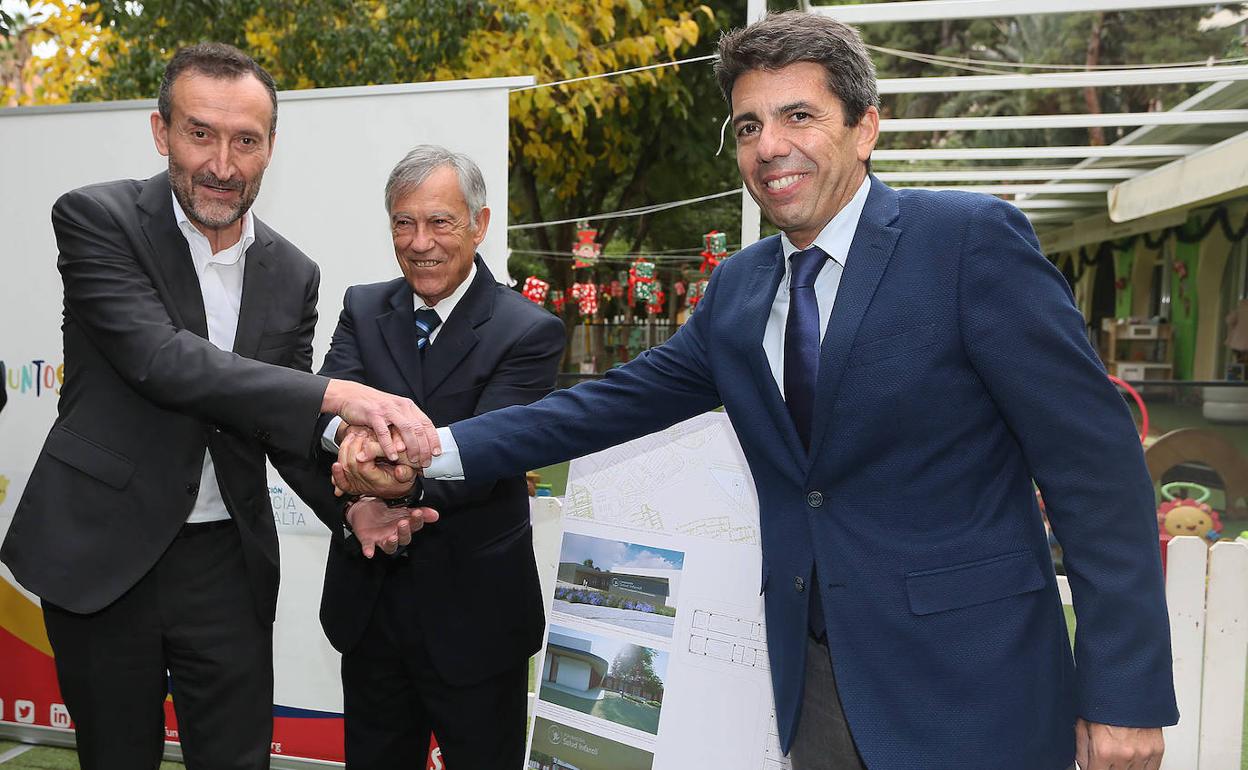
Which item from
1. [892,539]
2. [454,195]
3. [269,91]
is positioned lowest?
[892,539]

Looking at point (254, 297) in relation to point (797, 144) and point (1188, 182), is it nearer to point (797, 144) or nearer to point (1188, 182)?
point (797, 144)

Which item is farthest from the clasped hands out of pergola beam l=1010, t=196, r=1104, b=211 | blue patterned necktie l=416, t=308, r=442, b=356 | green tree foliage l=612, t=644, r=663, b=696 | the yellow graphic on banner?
pergola beam l=1010, t=196, r=1104, b=211

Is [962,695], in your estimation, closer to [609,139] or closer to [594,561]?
[594,561]

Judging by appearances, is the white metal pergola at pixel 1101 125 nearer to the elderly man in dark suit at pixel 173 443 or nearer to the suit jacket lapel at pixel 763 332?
the suit jacket lapel at pixel 763 332

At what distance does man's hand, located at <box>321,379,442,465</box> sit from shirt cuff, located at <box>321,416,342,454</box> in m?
0.28

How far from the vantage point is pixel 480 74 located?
7.48 meters

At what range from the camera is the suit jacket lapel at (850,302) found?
1.75m

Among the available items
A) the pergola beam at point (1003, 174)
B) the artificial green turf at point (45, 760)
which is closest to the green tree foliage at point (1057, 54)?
the pergola beam at point (1003, 174)

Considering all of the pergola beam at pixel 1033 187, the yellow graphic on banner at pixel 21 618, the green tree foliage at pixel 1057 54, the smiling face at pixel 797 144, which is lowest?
the yellow graphic on banner at pixel 21 618

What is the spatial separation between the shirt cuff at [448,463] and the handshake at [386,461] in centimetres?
1

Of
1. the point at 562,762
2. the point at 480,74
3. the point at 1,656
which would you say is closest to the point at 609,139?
the point at 480,74

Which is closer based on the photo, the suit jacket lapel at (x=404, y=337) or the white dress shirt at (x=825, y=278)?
the white dress shirt at (x=825, y=278)

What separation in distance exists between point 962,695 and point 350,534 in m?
1.47

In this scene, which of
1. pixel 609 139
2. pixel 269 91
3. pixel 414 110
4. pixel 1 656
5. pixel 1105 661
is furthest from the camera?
pixel 609 139
